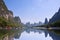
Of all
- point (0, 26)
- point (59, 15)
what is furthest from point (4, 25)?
point (59, 15)

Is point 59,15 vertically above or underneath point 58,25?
above

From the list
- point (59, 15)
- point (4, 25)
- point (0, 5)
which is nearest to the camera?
point (4, 25)

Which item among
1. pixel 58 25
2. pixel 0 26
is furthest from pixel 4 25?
pixel 58 25

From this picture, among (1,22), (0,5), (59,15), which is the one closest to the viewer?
(1,22)

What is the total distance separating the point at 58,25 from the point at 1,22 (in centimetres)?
3535

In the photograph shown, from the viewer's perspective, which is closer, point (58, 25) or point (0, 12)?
point (58, 25)

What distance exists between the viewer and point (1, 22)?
324ft

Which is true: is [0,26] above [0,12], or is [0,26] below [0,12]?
below

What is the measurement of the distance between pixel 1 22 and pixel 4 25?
7105 millimetres

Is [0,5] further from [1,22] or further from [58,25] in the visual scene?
[58,25]

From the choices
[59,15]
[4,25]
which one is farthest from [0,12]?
[59,15]

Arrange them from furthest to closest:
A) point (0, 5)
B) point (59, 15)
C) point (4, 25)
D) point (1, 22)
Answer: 1. point (59, 15)
2. point (0, 5)
3. point (4, 25)
4. point (1, 22)

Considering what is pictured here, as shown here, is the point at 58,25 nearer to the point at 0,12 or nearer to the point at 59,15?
the point at 0,12

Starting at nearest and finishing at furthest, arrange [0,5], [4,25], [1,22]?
[1,22]
[4,25]
[0,5]
